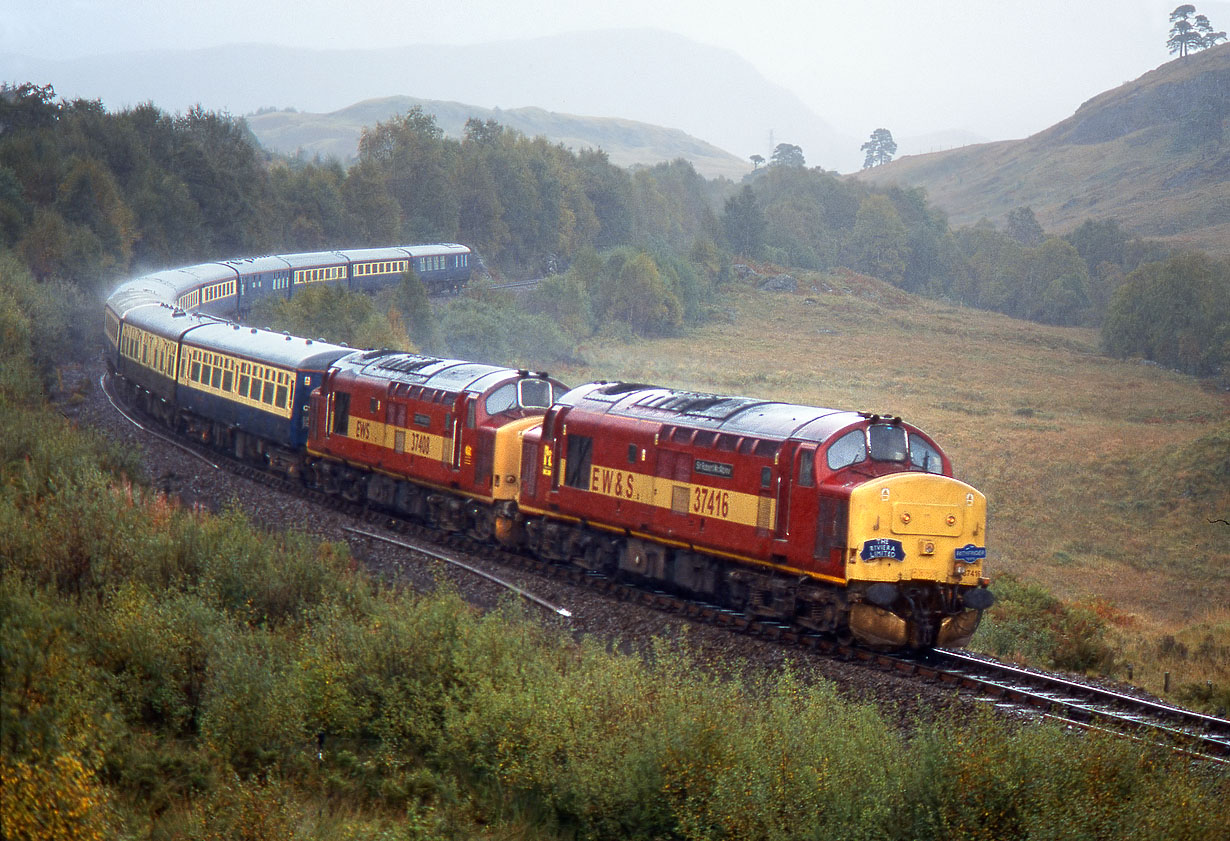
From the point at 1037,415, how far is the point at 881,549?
56.9 metres

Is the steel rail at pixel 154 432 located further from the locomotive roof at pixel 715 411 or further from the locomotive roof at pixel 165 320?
the locomotive roof at pixel 715 411

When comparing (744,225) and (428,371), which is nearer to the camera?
(428,371)

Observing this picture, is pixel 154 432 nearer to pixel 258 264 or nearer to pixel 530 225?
pixel 258 264

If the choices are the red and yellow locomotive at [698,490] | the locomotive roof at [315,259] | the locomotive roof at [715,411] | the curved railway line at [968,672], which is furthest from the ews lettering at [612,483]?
the locomotive roof at [315,259]

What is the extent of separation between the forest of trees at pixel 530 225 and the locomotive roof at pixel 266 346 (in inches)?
1141

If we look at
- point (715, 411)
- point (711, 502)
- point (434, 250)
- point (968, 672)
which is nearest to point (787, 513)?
point (711, 502)

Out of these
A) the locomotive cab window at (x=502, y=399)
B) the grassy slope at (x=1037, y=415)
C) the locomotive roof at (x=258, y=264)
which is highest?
→ the locomotive roof at (x=258, y=264)

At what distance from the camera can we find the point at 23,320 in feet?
135

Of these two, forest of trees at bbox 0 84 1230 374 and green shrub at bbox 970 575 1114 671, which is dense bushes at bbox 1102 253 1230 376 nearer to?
forest of trees at bbox 0 84 1230 374

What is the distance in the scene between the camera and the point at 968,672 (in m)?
16.9

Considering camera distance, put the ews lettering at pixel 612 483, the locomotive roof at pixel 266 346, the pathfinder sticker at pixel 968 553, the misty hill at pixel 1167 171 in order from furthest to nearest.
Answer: the misty hill at pixel 1167 171 → the locomotive roof at pixel 266 346 → the ews lettering at pixel 612 483 → the pathfinder sticker at pixel 968 553

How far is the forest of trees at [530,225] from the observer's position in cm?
7131

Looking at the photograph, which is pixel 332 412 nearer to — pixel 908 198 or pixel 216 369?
pixel 216 369

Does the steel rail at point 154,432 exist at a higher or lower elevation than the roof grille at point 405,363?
lower
